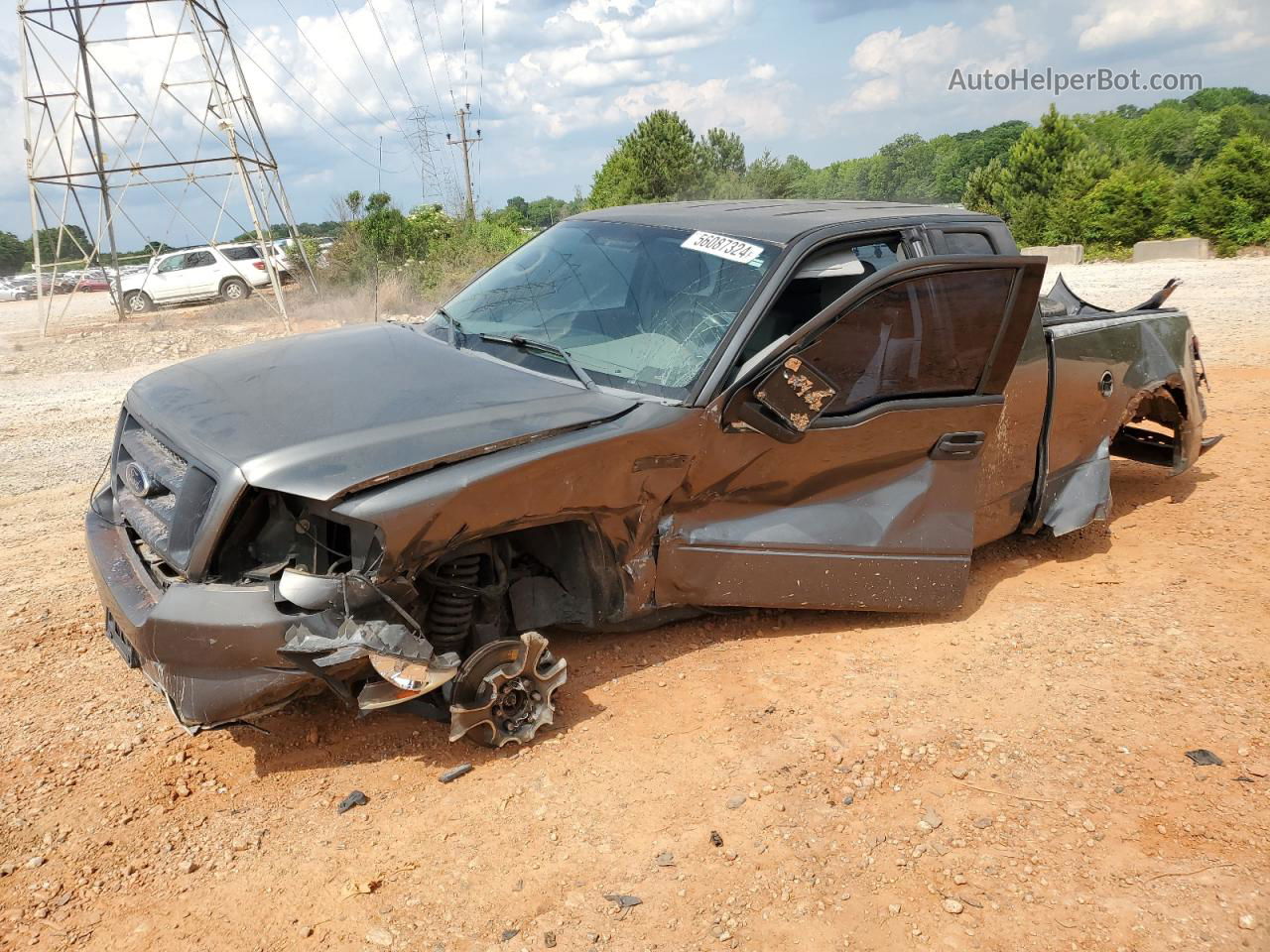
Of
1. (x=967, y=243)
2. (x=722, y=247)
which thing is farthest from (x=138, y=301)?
(x=967, y=243)

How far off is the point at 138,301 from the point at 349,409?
25.5 metres

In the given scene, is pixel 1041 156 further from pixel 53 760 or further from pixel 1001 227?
pixel 53 760

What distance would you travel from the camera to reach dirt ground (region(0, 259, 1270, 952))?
9.02ft

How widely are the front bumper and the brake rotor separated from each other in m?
0.49

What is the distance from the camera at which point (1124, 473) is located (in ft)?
23.5

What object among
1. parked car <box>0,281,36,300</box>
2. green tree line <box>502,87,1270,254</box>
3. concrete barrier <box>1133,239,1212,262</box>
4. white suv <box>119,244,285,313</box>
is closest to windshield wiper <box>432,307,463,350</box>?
green tree line <box>502,87,1270,254</box>

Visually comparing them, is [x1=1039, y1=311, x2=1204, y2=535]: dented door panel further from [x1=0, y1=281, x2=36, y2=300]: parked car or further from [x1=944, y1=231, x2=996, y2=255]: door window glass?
[x1=0, y1=281, x2=36, y2=300]: parked car

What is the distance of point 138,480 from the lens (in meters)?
3.69

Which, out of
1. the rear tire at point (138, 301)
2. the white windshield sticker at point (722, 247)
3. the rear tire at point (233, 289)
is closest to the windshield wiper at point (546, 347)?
the white windshield sticker at point (722, 247)

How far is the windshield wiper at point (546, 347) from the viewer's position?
3.80 metres

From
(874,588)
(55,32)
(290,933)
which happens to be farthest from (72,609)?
(55,32)

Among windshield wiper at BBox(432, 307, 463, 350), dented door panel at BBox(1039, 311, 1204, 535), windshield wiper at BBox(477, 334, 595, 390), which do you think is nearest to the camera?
windshield wiper at BBox(477, 334, 595, 390)

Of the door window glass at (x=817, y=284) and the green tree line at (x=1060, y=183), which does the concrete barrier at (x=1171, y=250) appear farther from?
the door window glass at (x=817, y=284)

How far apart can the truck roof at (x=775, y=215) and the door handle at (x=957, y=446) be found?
0.99 meters
